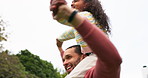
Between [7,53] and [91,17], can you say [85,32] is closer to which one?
[91,17]

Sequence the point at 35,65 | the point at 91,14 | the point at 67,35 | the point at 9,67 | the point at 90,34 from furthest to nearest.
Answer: the point at 35,65
the point at 9,67
the point at 67,35
the point at 91,14
the point at 90,34

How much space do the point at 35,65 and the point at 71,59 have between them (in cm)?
2750

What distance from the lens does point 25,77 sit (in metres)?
26.2

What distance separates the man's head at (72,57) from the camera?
7.01 feet

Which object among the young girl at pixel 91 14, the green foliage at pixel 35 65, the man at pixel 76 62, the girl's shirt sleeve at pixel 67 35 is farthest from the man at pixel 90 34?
the green foliage at pixel 35 65

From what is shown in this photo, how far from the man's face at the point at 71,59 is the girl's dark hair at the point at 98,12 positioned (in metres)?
0.28

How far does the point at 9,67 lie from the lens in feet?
81.5

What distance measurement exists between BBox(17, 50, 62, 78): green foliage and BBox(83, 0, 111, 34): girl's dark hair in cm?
2723

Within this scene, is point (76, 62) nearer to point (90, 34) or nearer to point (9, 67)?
point (90, 34)

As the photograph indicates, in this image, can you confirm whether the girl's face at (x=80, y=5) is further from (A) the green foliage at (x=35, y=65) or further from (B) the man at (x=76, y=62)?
(A) the green foliage at (x=35, y=65)

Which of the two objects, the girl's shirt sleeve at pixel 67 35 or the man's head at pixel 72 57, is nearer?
the man's head at pixel 72 57

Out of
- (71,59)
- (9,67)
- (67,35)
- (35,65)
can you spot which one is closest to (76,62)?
(71,59)

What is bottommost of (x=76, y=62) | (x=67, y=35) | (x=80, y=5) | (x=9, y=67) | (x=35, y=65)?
(x=76, y=62)

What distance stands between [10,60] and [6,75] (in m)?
1.20
